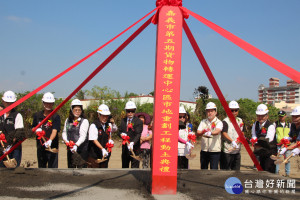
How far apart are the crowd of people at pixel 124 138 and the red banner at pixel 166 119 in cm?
140

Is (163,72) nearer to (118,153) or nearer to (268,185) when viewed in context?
(268,185)

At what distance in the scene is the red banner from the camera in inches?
132

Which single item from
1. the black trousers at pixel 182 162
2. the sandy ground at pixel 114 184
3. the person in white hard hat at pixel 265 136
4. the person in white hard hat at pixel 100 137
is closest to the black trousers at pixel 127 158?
the person in white hard hat at pixel 100 137

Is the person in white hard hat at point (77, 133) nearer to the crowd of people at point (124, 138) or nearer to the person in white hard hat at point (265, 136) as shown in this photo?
the crowd of people at point (124, 138)

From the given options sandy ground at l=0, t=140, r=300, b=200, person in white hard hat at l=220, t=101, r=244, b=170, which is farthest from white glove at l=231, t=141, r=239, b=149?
sandy ground at l=0, t=140, r=300, b=200

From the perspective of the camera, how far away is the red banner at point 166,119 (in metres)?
3.36

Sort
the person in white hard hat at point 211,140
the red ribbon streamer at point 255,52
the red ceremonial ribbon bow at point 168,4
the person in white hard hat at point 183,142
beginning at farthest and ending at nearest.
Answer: the person in white hard hat at point 183,142 → the person in white hard hat at point 211,140 → the red ceremonial ribbon bow at point 168,4 → the red ribbon streamer at point 255,52

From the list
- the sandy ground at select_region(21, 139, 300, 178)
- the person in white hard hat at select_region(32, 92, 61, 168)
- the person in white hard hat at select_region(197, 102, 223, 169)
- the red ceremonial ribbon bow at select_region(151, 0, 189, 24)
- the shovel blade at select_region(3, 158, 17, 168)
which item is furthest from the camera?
the sandy ground at select_region(21, 139, 300, 178)

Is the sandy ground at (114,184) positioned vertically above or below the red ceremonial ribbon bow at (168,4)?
below

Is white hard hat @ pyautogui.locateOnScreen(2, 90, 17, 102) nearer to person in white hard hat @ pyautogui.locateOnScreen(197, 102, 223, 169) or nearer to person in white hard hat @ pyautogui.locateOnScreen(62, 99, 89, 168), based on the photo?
person in white hard hat @ pyautogui.locateOnScreen(62, 99, 89, 168)

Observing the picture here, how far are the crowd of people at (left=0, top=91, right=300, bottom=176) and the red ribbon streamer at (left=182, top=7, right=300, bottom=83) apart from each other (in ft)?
5.76

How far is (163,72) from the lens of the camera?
3.39 m

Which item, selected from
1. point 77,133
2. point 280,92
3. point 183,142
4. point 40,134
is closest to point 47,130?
point 40,134

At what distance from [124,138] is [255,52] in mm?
2442
